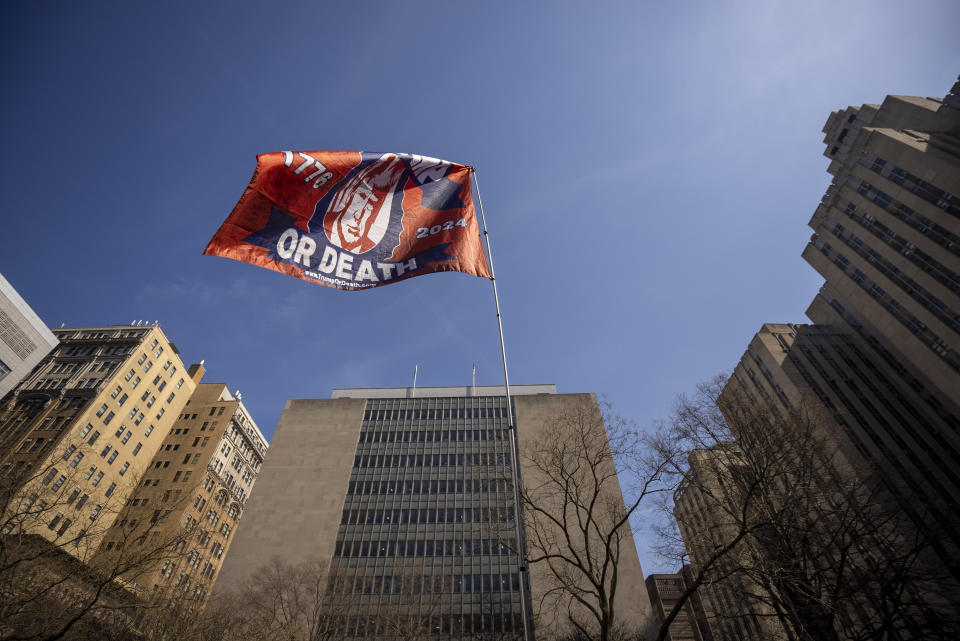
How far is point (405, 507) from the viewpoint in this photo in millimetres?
52875

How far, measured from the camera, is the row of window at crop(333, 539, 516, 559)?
48344 mm

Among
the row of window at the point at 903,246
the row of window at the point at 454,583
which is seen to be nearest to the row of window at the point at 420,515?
the row of window at the point at 454,583

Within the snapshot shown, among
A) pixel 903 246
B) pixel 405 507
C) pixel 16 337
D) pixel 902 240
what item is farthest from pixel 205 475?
pixel 902 240

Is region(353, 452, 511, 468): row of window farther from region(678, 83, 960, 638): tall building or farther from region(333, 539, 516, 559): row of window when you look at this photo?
region(678, 83, 960, 638): tall building

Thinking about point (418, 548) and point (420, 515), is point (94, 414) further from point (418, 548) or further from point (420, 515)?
point (418, 548)

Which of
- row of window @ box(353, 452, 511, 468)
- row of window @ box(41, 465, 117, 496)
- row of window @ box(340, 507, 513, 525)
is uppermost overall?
row of window @ box(41, 465, 117, 496)

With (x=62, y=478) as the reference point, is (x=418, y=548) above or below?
below

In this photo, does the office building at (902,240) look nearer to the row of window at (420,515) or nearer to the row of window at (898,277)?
the row of window at (898,277)

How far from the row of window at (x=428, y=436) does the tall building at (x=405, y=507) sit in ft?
0.49

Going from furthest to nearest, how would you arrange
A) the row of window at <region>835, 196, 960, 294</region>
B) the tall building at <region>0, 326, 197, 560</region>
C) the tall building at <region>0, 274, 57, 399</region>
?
the tall building at <region>0, 326, 197, 560</region>, the tall building at <region>0, 274, 57, 399</region>, the row of window at <region>835, 196, 960, 294</region>

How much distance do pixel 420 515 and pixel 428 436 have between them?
37.5ft

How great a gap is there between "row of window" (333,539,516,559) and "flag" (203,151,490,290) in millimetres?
43039

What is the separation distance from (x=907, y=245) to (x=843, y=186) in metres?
15.7

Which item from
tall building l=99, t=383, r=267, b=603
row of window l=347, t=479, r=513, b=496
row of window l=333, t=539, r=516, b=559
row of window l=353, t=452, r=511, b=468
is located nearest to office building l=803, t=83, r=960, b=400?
row of window l=353, t=452, r=511, b=468
